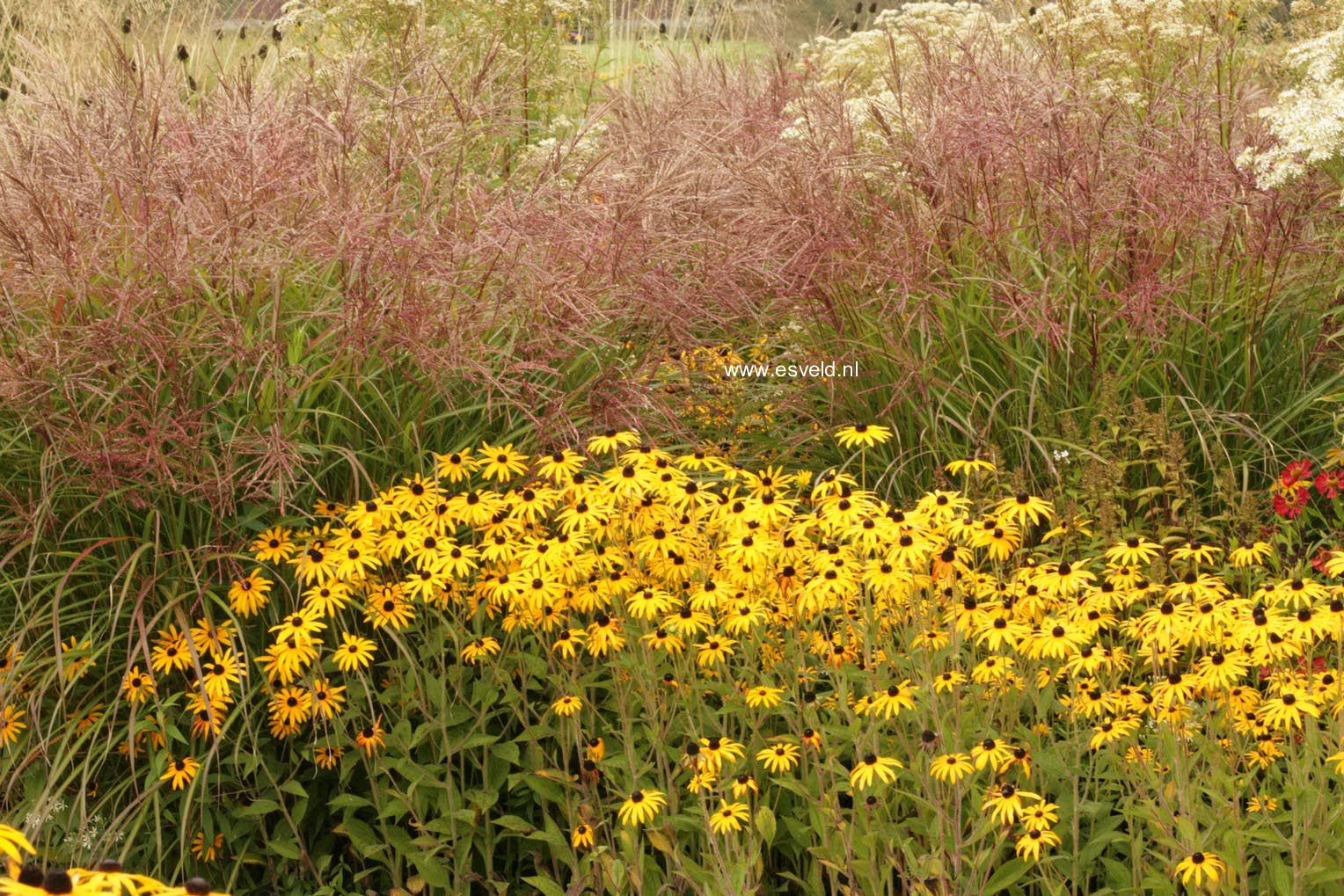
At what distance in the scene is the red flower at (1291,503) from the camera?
3.93m

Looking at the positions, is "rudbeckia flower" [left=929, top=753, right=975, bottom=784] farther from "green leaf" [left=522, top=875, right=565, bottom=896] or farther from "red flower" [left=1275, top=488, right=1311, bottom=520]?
"red flower" [left=1275, top=488, right=1311, bottom=520]

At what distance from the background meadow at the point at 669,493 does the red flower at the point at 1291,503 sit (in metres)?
0.02

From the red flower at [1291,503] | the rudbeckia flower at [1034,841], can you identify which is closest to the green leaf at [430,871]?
the rudbeckia flower at [1034,841]

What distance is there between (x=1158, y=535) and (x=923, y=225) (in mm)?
1300

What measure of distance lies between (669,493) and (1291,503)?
80.9 inches

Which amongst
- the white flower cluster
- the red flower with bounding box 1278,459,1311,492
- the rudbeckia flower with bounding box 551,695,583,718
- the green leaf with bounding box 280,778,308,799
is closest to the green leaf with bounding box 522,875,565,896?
the rudbeckia flower with bounding box 551,695,583,718

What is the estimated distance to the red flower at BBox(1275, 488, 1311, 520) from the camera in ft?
12.9

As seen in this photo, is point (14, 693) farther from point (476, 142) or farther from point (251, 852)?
point (476, 142)

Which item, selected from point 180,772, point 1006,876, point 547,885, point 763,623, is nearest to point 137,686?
point 180,772

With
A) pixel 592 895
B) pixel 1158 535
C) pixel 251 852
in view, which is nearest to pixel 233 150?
pixel 251 852

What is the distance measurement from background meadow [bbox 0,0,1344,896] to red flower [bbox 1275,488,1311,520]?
2 centimetres

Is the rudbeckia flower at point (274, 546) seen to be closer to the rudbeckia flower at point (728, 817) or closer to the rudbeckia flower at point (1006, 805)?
the rudbeckia flower at point (728, 817)

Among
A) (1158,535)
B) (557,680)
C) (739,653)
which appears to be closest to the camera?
(557,680)

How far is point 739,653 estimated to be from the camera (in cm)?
350
